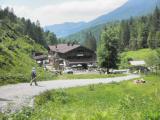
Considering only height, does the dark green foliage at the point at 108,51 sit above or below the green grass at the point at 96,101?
above

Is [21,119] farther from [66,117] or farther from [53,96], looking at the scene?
[53,96]

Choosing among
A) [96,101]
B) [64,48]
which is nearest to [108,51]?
[64,48]

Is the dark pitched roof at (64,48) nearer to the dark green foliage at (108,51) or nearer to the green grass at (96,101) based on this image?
the dark green foliage at (108,51)

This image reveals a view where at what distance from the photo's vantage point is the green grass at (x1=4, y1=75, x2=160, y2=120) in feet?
43.5

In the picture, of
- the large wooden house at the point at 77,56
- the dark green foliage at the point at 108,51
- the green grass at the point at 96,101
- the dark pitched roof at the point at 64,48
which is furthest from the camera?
the dark pitched roof at the point at 64,48

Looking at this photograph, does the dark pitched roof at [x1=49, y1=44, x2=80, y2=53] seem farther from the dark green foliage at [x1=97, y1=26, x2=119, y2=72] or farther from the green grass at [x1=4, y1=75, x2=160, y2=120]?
the green grass at [x1=4, y1=75, x2=160, y2=120]

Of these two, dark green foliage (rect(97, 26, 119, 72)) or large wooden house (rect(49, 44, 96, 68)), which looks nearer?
dark green foliage (rect(97, 26, 119, 72))

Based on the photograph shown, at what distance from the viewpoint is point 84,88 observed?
37406 mm

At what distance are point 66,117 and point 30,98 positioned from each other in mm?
20212

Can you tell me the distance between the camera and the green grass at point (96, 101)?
1326 centimetres

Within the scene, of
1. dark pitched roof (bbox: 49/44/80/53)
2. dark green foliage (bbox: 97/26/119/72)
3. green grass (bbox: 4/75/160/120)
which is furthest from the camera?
dark pitched roof (bbox: 49/44/80/53)

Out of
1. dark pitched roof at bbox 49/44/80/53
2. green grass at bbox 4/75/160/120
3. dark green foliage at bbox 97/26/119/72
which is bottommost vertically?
green grass at bbox 4/75/160/120

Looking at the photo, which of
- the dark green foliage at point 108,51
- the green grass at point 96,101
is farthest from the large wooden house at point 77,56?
the green grass at point 96,101

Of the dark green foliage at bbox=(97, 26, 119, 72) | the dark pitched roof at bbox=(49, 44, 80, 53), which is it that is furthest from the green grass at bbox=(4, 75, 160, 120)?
the dark pitched roof at bbox=(49, 44, 80, 53)
